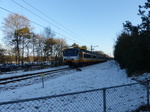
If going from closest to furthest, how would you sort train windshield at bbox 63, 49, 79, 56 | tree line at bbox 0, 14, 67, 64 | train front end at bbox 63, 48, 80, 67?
train front end at bbox 63, 48, 80, 67, train windshield at bbox 63, 49, 79, 56, tree line at bbox 0, 14, 67, 64

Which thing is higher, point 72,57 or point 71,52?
point 71,52

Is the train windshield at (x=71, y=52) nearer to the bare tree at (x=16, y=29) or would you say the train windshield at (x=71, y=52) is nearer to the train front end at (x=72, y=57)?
the train front end at (x=72, y=57)

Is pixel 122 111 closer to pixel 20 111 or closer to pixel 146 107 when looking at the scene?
pixel 146 107

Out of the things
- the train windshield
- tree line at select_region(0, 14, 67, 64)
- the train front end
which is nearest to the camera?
the train front end

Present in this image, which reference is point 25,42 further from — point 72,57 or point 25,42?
point 72,57

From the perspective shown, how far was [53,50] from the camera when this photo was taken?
55.7 m

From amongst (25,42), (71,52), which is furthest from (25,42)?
(71,52)

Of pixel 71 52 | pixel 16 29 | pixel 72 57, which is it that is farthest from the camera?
pixel 16 29

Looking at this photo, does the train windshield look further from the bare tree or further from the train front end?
the bare tree

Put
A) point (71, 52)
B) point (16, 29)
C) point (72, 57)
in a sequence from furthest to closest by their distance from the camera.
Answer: point (16, 29) < point (71, 52) < point (72, 57)

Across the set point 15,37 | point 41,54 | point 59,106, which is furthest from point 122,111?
point 41,54

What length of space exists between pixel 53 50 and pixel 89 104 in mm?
51266

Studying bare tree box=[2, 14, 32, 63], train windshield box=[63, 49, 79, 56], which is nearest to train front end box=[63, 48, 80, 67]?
train windshield box=[63, 49, 79, 56]

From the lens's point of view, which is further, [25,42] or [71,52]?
[25,42]
